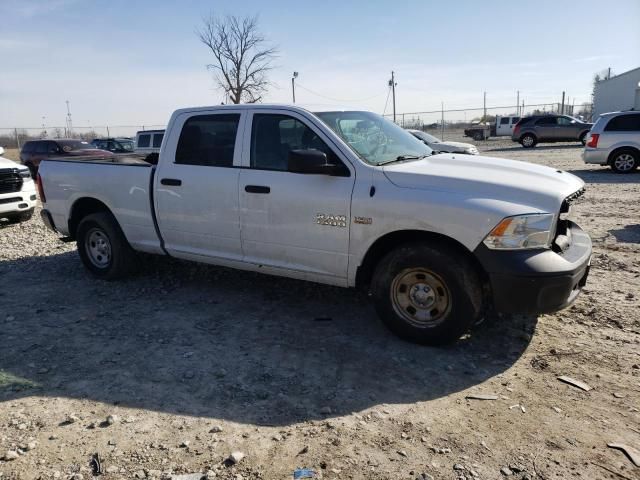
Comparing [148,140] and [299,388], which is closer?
[299,388]

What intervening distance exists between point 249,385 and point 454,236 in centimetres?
183

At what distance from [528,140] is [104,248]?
2745 centimetres

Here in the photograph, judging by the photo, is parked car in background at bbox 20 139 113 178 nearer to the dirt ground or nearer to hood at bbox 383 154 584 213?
the dirt ground

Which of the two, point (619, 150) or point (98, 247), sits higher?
point (619, 150)

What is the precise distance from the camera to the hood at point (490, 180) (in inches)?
142

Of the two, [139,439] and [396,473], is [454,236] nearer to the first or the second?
[396,473]

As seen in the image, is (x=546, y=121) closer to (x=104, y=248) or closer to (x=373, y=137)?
(x=373, y=137)

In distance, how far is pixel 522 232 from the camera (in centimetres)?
352

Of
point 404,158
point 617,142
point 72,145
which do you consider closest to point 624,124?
point 617,142

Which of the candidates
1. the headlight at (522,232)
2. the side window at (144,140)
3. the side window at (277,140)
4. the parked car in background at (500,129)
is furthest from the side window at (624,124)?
the parked car in background at (500,129)

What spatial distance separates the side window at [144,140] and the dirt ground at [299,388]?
46.5ft

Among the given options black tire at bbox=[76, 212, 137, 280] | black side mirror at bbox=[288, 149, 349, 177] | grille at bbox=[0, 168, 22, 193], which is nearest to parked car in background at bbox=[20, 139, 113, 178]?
grille at bbox=[0, 168, 22, 193]

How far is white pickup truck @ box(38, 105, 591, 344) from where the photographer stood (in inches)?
141

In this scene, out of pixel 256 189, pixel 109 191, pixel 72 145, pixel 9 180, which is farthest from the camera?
pixel 72 145
